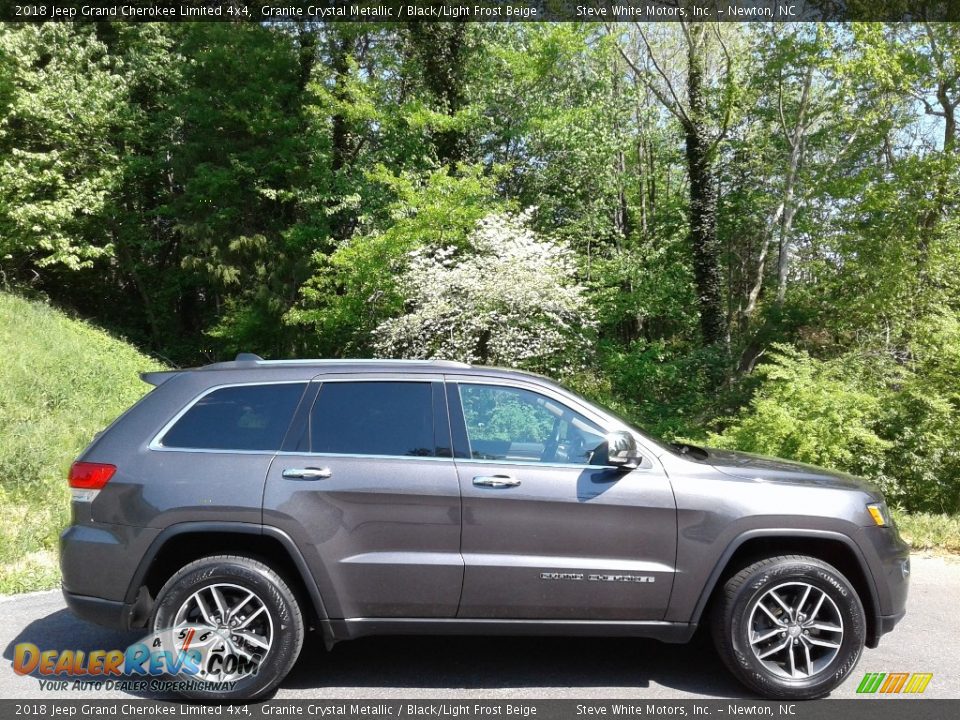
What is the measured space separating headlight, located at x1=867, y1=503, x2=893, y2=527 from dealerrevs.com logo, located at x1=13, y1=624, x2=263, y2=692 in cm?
350

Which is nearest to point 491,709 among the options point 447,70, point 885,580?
point 885,580

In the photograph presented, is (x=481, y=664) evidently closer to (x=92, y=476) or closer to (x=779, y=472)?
(x=779, y=472)

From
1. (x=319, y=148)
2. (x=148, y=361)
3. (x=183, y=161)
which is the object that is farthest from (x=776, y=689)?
(x=183, y=161)

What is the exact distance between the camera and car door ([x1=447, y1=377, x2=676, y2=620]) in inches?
175

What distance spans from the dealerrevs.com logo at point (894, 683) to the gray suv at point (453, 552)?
0.33 meters


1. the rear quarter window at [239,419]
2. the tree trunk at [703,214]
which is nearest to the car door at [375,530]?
the rear quarter window at [239,419]

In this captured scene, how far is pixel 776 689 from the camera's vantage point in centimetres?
443

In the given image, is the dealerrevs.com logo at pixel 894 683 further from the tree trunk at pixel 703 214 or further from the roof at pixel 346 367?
the tree trunk at pixel 703 214

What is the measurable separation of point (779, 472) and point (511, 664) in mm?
1982

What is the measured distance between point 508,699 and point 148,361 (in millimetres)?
20151

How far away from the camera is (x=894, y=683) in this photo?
15.4ft

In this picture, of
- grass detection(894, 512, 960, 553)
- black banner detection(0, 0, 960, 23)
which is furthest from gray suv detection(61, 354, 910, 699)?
black banner detection(0, 0, 960, 23)

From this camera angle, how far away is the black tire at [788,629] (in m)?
4.45

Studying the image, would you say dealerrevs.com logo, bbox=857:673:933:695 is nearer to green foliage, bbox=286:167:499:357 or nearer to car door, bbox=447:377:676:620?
car door, bbox=447:377:676:620
